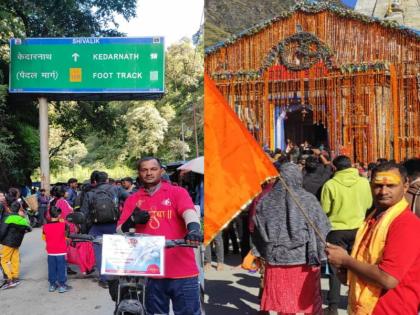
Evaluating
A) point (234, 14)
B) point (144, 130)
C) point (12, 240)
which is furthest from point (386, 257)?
point (144, 130)

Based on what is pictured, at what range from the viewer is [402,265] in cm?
252

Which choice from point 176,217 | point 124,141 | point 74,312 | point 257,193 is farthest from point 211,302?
point 124,141

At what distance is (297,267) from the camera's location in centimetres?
394

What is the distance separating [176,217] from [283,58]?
1412 millimetres

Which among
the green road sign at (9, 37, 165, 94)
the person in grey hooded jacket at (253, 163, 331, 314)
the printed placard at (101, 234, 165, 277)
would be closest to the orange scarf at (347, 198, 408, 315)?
the person in grey hooded jacket at (253, 163, 331, 314)

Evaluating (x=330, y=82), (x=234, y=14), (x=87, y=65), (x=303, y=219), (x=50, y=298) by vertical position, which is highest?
(x=87, y=65)

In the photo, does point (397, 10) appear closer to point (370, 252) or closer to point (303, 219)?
point (303, 219)

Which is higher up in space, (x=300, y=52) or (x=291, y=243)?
(x=300, y=52)

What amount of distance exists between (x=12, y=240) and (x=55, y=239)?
26.1 inches

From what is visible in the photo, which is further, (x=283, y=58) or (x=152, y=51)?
(x=152, y=51)

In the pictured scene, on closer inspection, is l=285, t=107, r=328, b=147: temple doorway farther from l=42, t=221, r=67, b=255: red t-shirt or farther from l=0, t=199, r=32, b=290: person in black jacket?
l=0, t=199, r=32, b=290: person in black jacket

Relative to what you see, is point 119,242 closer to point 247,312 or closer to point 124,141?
point 247,312

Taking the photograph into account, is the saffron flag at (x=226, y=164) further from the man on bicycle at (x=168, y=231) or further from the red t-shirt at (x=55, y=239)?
the red t-shirt at (x=55, y=239)

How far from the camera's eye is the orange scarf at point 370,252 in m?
2.63
